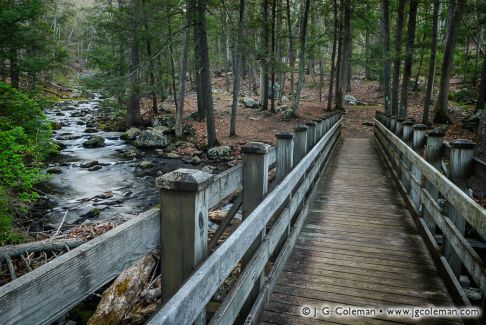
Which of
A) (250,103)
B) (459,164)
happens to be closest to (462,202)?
(459,164)

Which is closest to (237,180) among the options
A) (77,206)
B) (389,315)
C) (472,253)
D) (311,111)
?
(389,315)

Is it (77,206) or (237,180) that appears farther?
(77,206)

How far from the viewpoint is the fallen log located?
5.01 meters

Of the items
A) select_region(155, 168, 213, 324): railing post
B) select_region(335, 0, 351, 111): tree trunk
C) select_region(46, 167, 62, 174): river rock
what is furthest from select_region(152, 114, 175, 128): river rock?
select_region(155, 168, 213, 324): railing post

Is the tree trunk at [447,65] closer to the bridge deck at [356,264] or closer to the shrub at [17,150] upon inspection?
the bridge deck at [356,264]

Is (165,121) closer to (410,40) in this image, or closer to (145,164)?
(145,164)

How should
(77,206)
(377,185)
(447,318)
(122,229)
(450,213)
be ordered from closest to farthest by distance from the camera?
(122,229) < (447,318) < (450,213) < (377,185) < (77,206)

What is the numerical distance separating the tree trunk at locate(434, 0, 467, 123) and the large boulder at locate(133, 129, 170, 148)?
14.8 metres

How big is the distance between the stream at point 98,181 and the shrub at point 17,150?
974mm

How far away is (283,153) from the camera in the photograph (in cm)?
436

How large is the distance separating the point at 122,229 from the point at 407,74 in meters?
20.2

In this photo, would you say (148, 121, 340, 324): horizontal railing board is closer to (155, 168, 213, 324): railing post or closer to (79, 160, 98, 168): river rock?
(155, 168, 213, 324): railing post

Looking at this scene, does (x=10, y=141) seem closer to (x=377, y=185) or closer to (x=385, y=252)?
(x=385, y=252)

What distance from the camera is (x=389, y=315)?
3357 mm
